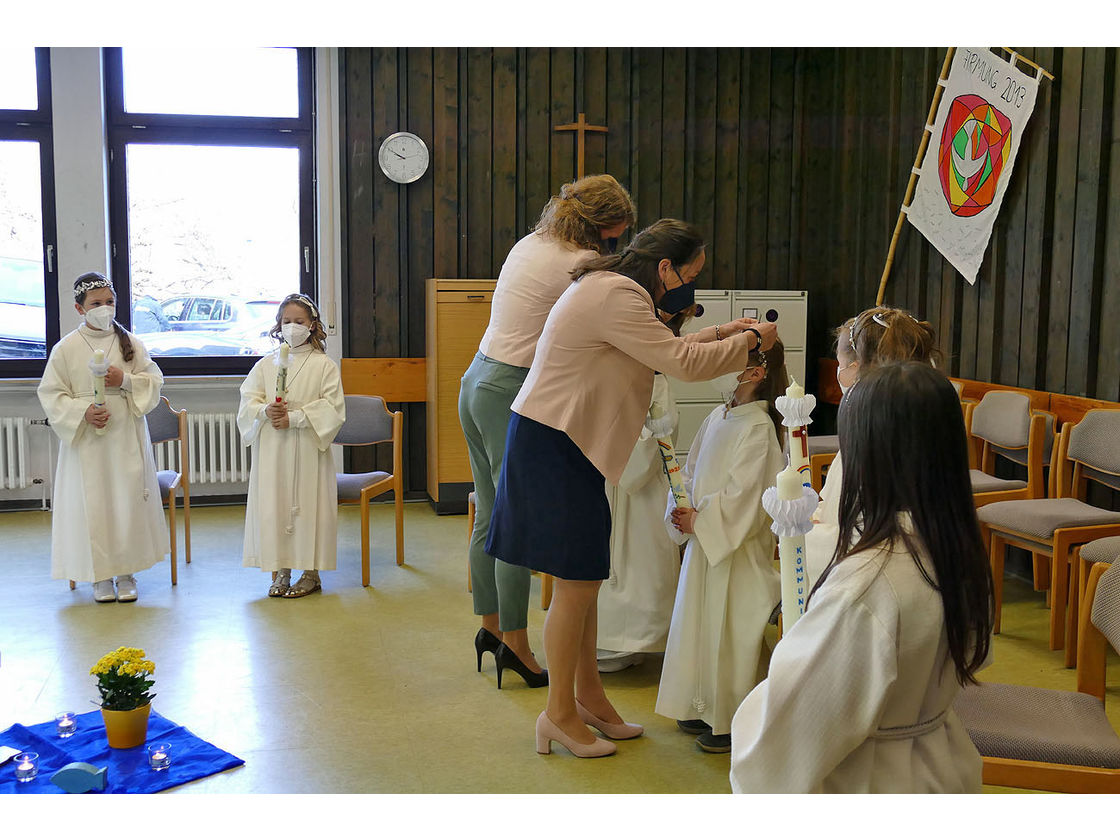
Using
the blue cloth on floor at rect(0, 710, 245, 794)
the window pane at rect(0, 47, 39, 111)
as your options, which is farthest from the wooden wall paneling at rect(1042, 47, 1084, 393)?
the window pane at rect(0, 47, 39, 111)

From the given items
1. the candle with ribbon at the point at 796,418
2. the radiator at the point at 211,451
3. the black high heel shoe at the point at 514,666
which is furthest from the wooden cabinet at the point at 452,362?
the candle with ribbon at the point at 796,418

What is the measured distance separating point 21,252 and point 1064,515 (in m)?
5.75

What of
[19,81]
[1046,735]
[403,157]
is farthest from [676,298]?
[19,81]

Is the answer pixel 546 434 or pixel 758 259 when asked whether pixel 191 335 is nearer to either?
pixel 758 259

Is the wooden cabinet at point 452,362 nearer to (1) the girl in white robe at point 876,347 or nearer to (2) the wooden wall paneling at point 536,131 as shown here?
(2) the wooden wall paneling at point 536,131

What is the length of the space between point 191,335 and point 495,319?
3.81 meters

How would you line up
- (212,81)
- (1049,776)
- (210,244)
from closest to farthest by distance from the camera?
(1049,776), (212,81), (210,244)

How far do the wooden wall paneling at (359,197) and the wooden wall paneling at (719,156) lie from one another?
215cm

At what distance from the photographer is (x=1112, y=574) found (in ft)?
7.58

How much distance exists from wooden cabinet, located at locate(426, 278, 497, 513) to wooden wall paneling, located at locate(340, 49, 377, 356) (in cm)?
55

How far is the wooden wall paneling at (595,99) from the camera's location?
6.71m

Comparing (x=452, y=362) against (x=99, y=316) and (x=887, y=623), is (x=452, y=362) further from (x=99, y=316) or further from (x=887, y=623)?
(x=887, y=623)

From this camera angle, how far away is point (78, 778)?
8.45 ft
